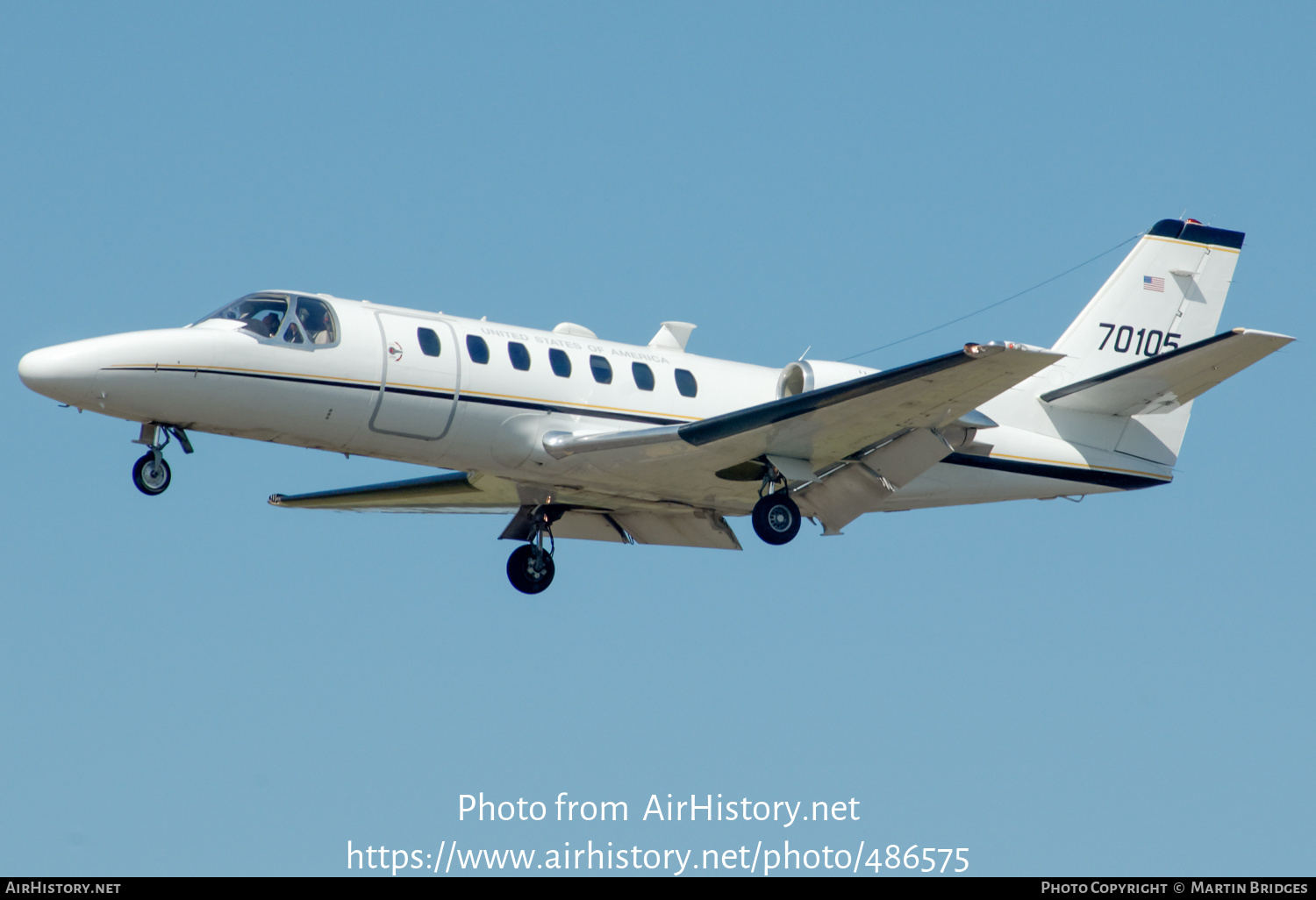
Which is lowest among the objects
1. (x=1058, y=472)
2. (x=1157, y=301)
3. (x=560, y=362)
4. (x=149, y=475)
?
(x=149, y=475)

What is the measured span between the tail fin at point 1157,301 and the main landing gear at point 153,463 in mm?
12091

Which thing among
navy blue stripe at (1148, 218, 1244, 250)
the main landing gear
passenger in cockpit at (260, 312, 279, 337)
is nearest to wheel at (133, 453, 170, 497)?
the main landing gear

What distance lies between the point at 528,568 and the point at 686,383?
3513 mm

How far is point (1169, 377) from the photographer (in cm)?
2002

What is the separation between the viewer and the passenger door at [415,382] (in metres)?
18.0

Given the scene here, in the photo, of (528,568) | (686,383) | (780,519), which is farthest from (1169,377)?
(528,568)

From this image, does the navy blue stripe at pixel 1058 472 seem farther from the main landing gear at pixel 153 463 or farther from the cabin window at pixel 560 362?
the main landing gear at pixel 153 463

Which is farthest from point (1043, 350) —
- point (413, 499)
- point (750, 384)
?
point (413, 499)

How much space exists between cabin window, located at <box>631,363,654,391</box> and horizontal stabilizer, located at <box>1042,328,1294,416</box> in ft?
18.0

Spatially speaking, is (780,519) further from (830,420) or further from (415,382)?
(415,382)

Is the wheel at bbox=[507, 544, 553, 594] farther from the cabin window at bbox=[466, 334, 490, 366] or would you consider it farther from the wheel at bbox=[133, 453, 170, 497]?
the wheel at bbox=[133, 453, 170, 497]

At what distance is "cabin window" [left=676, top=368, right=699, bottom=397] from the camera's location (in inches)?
782

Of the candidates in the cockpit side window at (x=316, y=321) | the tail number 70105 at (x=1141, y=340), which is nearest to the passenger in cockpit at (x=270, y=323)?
the cockpit side window at (x=316, y=321)

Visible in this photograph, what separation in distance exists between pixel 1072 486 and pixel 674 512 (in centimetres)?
530
